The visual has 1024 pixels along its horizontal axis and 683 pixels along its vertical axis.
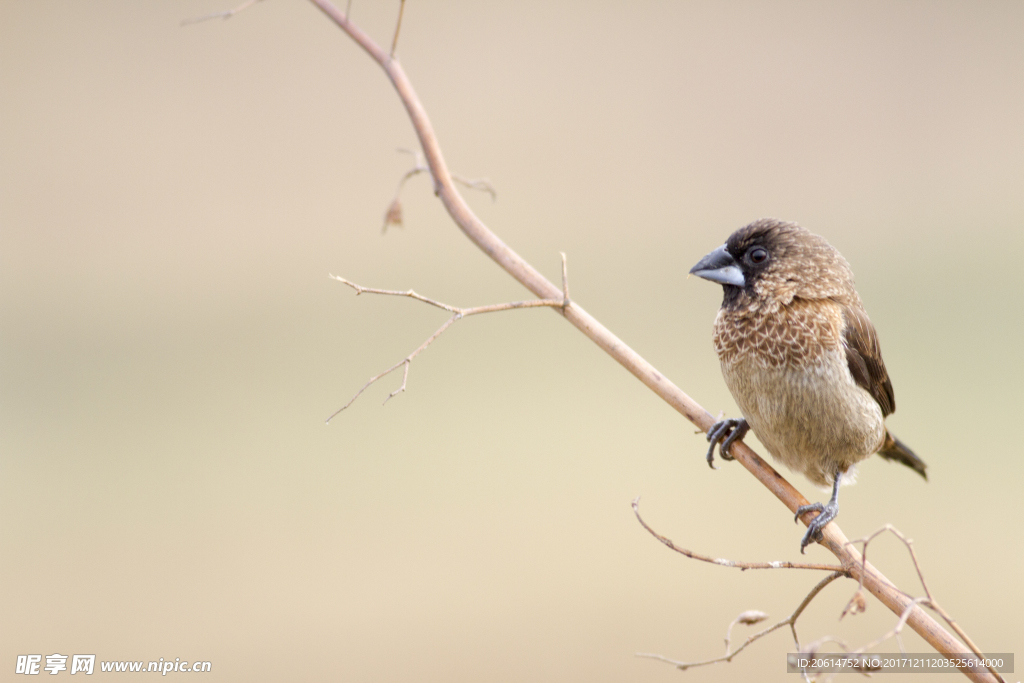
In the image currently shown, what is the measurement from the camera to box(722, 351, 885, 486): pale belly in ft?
4.67

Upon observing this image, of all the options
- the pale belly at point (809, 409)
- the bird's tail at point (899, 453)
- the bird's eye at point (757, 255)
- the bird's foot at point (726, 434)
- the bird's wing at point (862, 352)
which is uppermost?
the bird's eye at point (757, 255)

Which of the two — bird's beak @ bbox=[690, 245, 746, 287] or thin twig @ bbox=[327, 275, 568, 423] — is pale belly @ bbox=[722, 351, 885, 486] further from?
thin twig @ bbox=[327, 275, 568, 423]

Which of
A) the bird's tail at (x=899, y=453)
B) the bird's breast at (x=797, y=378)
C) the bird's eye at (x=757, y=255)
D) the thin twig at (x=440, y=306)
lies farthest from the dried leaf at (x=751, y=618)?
the bird's tail at (x=899, y=453)

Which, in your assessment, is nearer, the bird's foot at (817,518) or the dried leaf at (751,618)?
the dried leaf at (751,618)

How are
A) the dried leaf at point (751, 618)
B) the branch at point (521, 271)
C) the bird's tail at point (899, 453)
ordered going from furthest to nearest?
the bird's tail at point (899, 453), the branch at point (521, 271), the dried leaf at point (751, 618)

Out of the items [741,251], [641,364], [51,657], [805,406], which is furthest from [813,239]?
[51,657]

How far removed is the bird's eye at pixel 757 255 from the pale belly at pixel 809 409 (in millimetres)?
174

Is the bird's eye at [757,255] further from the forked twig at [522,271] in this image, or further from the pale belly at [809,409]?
the forked twig at [522,271]

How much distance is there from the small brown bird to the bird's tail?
8.9 inches

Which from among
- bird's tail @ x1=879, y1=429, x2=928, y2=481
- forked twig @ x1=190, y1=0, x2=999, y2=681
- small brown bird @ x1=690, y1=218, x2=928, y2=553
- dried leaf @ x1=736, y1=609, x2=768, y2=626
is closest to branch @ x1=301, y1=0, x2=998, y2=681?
forked twig @ x1=190, y1=0, x2=999, y2=681

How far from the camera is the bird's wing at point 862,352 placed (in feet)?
4.86

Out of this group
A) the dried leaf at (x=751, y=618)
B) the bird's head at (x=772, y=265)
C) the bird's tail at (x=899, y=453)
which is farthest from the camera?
the bird's tail at (x=899, y=453)

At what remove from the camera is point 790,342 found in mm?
1414

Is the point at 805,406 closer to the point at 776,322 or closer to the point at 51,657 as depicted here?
the point at 776,322
